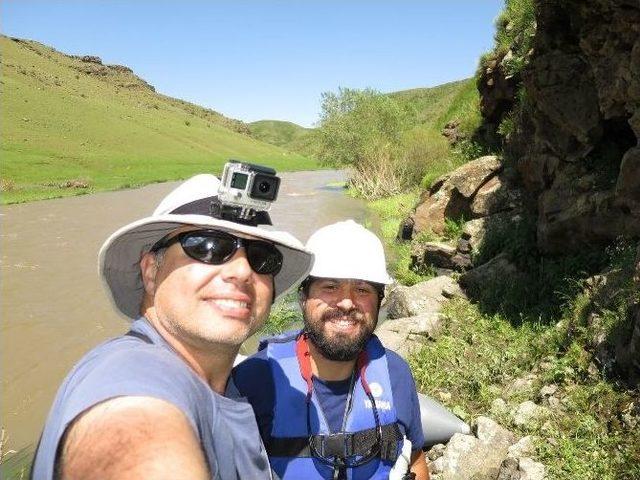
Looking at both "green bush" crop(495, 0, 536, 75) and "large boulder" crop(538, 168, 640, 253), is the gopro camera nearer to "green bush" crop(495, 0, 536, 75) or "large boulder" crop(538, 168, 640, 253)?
"large boulder" crop(538, 168, 640, 253)

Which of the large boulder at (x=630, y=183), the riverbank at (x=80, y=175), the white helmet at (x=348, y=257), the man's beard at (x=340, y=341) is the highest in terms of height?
the large boulder at (x=630, y=183)

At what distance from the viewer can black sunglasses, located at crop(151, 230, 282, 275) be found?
1.91 metres

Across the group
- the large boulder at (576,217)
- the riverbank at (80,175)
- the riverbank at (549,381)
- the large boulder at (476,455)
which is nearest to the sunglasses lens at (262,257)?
the large boulder at (476,455)

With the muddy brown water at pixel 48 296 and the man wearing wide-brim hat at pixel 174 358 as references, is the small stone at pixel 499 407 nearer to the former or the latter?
the muddy brown water at pixel 48 296

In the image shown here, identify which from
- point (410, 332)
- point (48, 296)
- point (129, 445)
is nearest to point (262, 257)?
point (129, 445)

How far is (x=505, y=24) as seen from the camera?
47.1 feet

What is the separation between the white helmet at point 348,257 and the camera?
3.39 meters

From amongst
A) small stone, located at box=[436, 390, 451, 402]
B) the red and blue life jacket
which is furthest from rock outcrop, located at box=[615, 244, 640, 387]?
the red and blue life jacket

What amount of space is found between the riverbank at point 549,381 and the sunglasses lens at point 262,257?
14.0ft

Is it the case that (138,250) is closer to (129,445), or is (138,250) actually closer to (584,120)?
(129,445)

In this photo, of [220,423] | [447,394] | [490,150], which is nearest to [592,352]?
[447,394]

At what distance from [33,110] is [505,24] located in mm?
73286

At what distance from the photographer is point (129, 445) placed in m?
1.22

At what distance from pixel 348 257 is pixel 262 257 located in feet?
4.73
